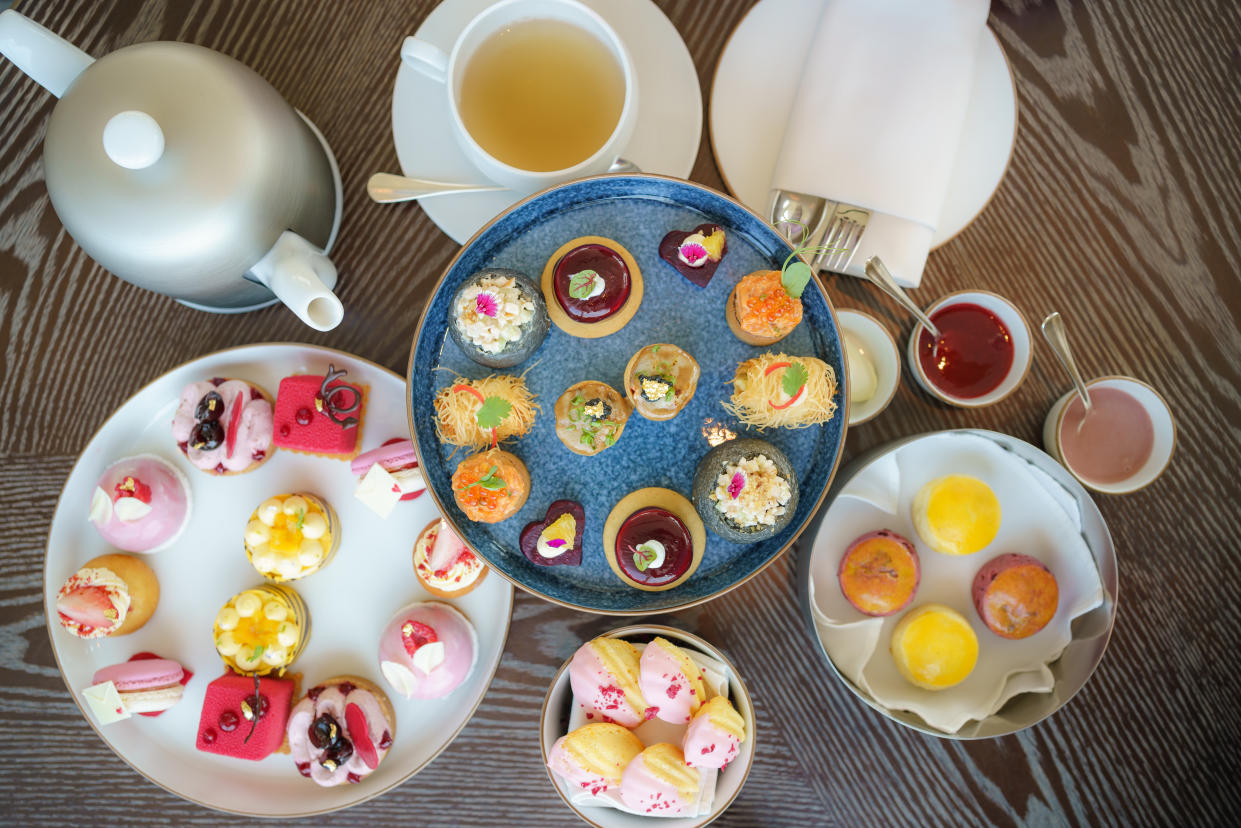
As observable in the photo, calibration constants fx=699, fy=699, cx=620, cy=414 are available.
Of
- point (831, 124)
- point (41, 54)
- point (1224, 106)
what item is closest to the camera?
point (41, 54)

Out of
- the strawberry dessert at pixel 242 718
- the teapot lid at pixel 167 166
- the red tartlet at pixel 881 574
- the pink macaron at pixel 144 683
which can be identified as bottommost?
the pink macaron at pixel 144 683

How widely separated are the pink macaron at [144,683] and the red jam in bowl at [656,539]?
0.80m

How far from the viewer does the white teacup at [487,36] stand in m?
0.92

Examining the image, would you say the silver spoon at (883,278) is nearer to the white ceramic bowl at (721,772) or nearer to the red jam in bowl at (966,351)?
the red jam in bowl at (966,351)

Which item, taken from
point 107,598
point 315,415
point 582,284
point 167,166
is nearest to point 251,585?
point 107,598

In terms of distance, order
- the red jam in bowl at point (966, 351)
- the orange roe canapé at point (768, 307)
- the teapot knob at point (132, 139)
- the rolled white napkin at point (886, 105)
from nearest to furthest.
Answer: the teapot knob at point (132, 139)
the orange roe canapé at point (768, 307)
the rolled white napkin at point (886, 105)
the red jam in bowl at point (966, 351)

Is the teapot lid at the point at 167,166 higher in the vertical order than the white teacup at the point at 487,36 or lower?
lower

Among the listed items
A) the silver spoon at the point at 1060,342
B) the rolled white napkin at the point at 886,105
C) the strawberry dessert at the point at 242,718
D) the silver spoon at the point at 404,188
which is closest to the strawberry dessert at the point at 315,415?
the silver spoon at the point at 404,188

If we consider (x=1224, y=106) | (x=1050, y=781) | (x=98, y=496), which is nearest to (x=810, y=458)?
(x=1050, y=781)

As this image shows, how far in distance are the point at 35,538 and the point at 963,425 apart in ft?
5.38

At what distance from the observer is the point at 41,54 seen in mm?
908

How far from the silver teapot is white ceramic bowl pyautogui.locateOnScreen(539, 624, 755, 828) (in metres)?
0.66

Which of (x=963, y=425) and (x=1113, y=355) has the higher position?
(x=1113, y=355)

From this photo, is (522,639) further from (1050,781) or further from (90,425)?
(1050,781)
